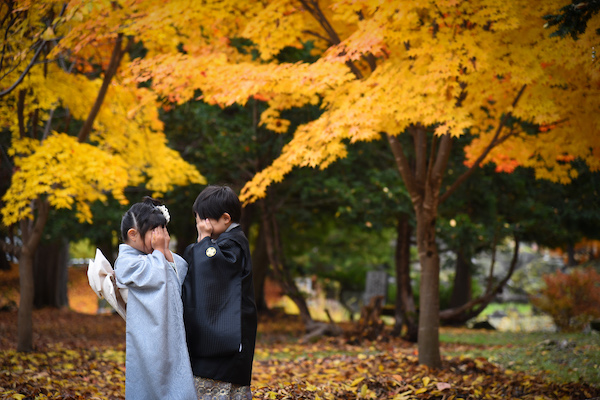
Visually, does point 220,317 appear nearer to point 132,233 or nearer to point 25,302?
point 132,233

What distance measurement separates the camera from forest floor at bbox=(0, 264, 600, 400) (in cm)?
479

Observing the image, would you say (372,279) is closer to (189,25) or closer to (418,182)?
(418,182)

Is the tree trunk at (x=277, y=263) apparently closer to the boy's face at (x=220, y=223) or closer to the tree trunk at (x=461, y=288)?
the tree trunk at (x=461, y=288)

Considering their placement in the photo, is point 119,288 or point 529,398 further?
point 529,398

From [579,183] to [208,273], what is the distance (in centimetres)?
1008

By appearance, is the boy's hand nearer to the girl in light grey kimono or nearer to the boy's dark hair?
the boy's dark hair

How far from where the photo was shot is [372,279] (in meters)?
16.8

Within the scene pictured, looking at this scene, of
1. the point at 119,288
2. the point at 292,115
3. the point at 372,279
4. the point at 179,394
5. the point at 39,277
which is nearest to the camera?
the point at 179,394

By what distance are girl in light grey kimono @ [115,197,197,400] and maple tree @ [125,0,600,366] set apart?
293cm

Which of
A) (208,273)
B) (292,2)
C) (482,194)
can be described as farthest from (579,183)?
(208,273)

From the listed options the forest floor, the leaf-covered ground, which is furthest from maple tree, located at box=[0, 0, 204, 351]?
the forest floor

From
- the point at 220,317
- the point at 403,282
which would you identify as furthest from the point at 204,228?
the point at 403,282

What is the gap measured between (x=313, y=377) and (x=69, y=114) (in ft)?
17.0

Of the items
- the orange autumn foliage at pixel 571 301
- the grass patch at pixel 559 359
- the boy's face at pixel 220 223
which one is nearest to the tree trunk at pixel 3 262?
the grass patch at pixel 559 359
